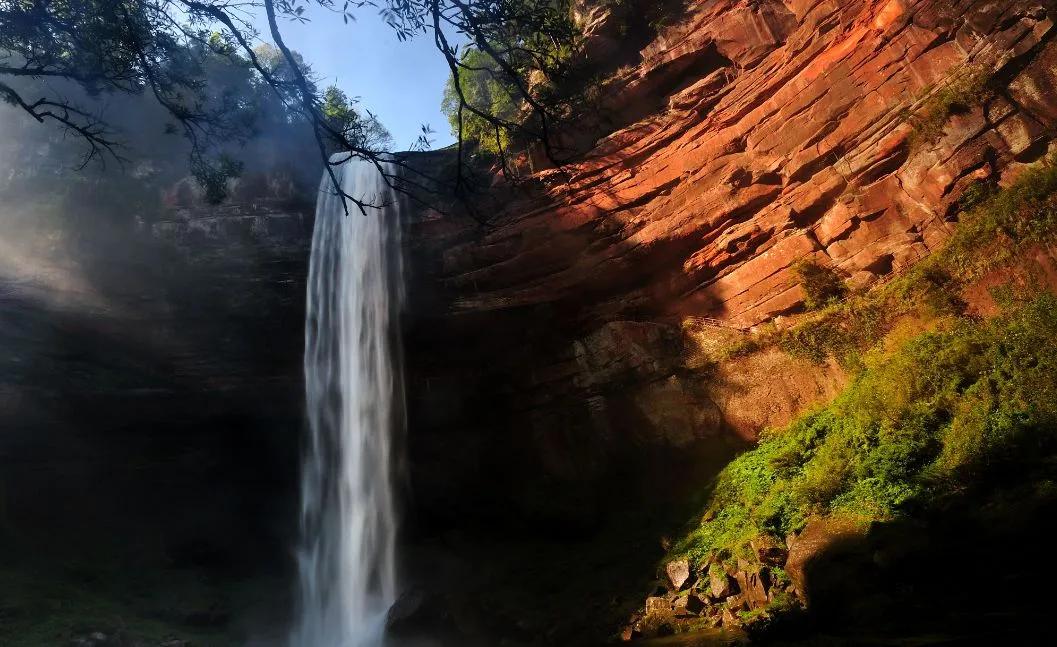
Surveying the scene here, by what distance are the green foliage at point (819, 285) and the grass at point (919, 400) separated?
0.24 m

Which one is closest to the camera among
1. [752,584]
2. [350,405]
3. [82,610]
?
[752,584]

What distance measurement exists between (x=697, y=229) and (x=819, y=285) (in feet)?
10.5

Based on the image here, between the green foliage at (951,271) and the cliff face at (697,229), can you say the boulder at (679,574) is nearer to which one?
the cliff face at (697,229)

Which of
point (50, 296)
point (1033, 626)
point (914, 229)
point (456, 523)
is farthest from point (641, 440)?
point (50, 296)

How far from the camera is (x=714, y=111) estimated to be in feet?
48.0

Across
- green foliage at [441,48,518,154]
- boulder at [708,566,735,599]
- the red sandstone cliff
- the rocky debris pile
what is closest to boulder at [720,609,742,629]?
the rocky debris pile

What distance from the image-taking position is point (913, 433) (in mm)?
8641

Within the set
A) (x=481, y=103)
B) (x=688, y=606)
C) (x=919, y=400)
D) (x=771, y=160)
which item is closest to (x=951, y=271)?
(x=919, y=400)

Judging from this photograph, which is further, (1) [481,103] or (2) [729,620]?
(1) [481,103]

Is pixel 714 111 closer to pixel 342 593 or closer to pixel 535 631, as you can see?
pixel 535 631

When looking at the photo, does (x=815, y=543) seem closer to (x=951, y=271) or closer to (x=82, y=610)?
(x=951, y=271)

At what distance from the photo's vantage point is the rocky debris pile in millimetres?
7430

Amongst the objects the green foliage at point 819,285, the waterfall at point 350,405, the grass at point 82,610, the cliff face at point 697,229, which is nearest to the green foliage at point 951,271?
the green foliage at point 819,285

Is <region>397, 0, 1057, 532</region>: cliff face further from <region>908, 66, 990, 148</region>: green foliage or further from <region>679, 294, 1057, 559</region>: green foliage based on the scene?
<region>679, 294, 1057, 559</region>: green foliage
